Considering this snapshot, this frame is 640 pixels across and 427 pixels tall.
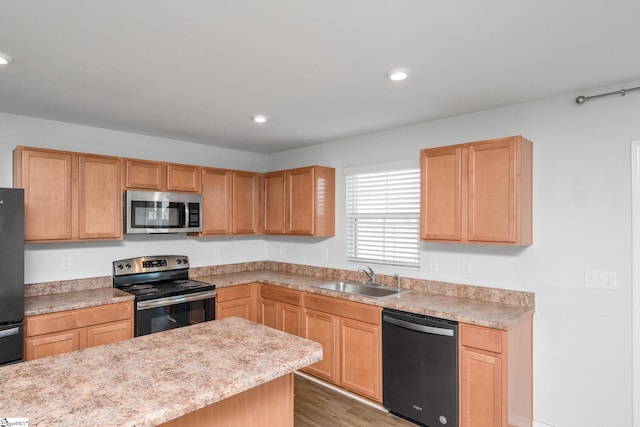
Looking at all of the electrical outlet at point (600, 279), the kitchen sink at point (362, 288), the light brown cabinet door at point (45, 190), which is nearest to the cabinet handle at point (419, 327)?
the kitchen sink at point (362, 288)

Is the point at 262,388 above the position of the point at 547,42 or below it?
below

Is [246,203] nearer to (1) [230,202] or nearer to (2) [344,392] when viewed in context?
(1) [230,202]

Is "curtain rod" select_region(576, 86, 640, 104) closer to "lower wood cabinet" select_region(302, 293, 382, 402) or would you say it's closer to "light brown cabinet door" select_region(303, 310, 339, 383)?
"lower wood cabinet" select_region(302, 293, 382, 402)

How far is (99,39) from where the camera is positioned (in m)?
1.88

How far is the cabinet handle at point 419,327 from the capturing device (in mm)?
2638

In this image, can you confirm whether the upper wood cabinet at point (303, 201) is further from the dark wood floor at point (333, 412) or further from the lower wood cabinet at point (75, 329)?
the lower wood cabinet at point (75, 329)

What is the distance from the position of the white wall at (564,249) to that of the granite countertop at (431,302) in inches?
4.0

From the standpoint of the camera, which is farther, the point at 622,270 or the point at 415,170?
the point at 415,170

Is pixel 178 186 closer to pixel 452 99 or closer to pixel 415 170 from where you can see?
pixel 415 170

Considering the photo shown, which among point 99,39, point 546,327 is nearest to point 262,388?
point 99,39

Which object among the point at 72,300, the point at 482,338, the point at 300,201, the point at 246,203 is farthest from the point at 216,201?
the point at 482,338

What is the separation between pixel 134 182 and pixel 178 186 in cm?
45

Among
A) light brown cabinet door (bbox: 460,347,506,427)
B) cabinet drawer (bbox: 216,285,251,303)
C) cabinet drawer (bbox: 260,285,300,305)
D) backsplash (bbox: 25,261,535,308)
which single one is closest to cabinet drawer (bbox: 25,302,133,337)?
backsplash (bbox: 25,261,535,308)

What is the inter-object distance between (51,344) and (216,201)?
201 centimetres
